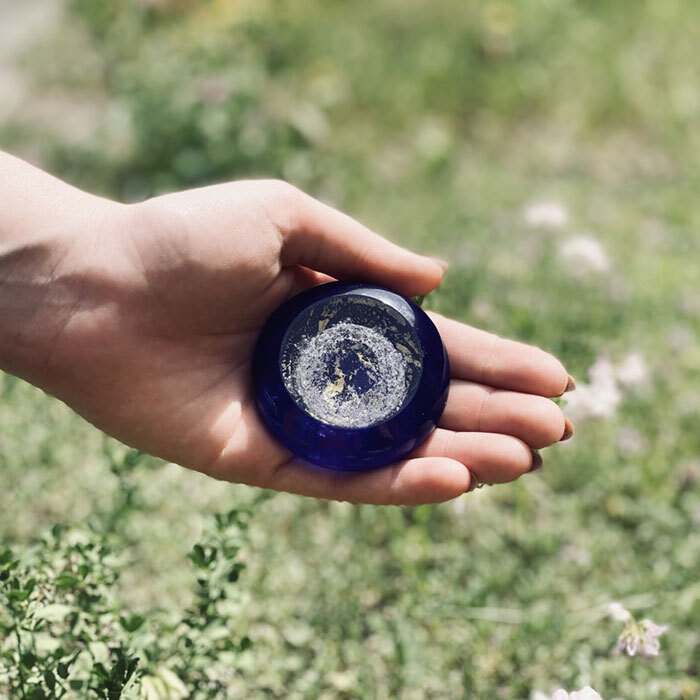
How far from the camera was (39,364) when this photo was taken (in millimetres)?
2234

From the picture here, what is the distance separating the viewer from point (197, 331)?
2.35 metres

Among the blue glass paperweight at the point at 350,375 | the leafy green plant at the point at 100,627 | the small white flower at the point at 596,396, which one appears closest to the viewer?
the leafy green plant at the point at 100,627

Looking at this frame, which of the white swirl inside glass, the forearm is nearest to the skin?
the forearm

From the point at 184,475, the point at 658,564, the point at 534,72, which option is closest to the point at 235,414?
the point at 184,475

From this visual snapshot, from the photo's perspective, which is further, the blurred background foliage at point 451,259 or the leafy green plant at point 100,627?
the blurred background foliage at point 451,259

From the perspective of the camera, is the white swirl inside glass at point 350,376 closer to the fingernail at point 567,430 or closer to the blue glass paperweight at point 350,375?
the blue glass paperweight at point 350,375

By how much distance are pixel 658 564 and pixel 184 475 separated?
5.65 feet

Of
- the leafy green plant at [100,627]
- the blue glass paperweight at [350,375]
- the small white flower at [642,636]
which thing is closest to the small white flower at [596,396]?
the blue glass paperweight at [350,375]

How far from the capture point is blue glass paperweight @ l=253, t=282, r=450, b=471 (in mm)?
2178

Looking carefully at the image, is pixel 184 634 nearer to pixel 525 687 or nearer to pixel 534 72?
pixel 525 687

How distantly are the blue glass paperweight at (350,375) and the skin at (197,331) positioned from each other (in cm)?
7

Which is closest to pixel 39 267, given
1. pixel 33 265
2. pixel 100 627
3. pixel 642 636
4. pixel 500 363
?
pixel 33 265

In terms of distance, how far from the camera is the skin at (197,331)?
2.21 m

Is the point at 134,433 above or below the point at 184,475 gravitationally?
Result: above
